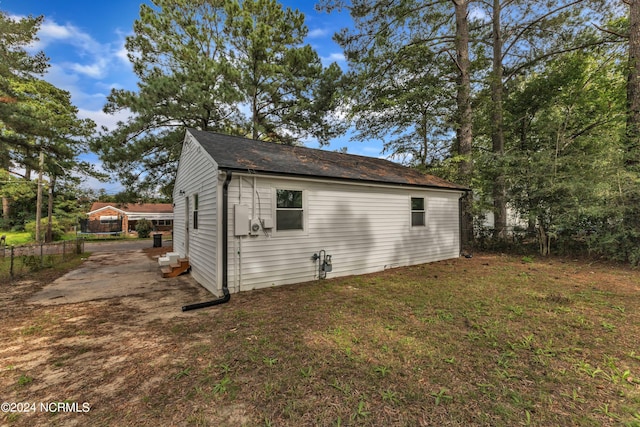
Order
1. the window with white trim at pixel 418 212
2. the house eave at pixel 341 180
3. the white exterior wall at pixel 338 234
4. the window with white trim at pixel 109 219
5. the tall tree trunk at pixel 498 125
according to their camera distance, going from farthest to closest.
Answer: the window with white trim at pixel 109 219 < the tall tree trunk at pixel 498 125 < the window with white trim at pixel 418 212 < the white exterior wall at pixel 338 234 < the house eave at pixel 341 180

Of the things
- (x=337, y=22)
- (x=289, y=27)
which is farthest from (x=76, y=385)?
(x=289, y=27)

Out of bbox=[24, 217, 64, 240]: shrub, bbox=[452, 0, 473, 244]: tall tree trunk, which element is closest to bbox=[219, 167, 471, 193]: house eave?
bbox=[452, 0, 473, 244]: tall tree trunk

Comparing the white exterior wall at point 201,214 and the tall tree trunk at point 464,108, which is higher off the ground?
the tall tree trunk at point 464,108

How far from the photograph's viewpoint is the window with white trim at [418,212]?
8553 mm

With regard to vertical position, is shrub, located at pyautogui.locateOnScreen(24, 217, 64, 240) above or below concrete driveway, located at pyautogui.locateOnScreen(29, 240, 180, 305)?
above

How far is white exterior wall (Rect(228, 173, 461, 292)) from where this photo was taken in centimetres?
551

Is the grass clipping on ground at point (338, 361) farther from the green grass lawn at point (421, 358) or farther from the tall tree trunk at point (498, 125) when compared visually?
the tall tree trunk at point (498, 125)

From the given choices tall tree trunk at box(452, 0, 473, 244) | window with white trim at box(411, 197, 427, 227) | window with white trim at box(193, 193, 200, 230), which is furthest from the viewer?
tall tree trunk at box(452, 0, 473, 244)

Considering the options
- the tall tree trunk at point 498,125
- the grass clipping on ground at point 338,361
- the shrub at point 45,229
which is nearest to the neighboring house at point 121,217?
the shrub at point 45,229

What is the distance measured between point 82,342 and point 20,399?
45.6 inches

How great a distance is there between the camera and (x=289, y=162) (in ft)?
22.1

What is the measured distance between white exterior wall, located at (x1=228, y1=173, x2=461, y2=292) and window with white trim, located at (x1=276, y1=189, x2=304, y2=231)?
4.9 inches

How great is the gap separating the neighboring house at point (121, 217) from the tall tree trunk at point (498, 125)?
103ft

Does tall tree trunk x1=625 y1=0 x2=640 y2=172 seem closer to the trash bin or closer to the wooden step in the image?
the wooden step
